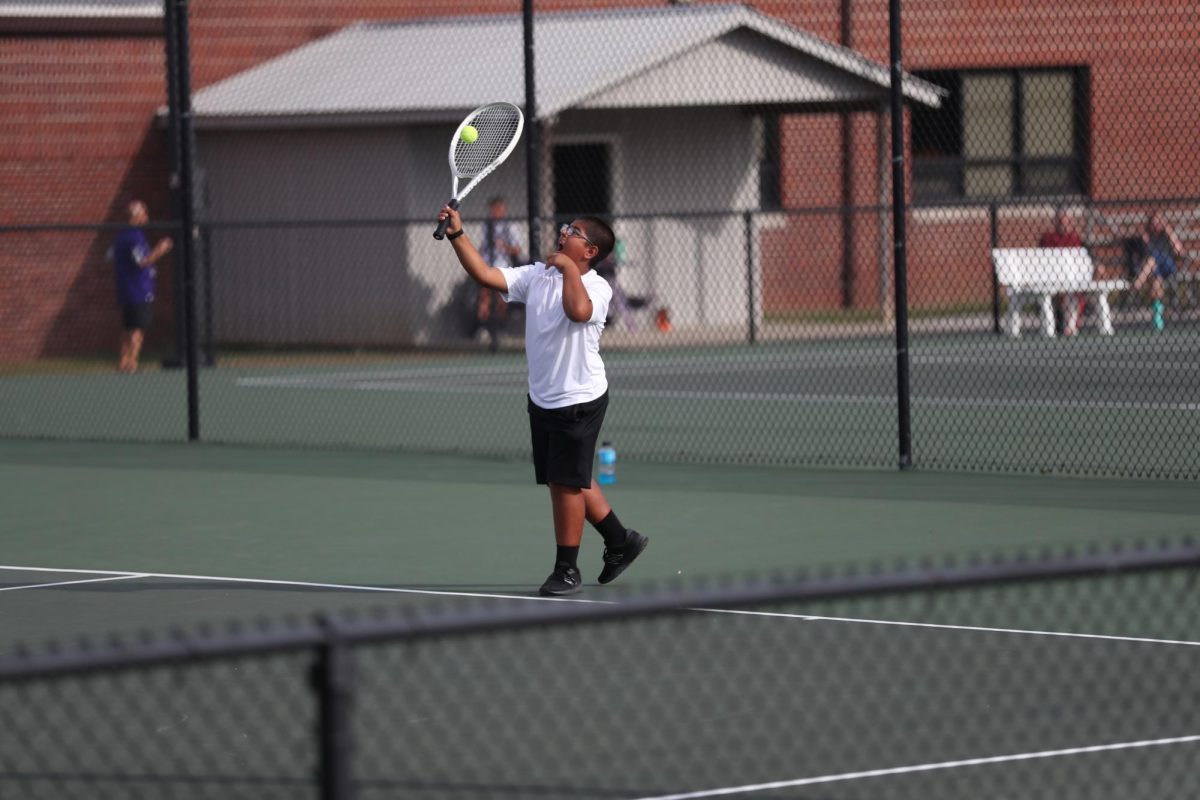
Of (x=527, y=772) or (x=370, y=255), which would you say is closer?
(x=527, y=772)

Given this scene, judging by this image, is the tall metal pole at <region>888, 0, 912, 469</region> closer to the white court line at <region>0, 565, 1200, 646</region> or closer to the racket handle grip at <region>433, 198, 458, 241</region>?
the white court line at <region>0, 565, 1200, 646</region>

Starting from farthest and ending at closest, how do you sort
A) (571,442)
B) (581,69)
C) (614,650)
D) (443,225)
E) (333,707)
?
(581,69)
(571,442)
(443,225)
(614,650)
(333,707)

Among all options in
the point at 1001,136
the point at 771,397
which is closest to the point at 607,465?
the point at 771,397

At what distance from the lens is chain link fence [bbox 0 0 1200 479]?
67.4ft

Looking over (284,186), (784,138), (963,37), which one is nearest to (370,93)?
(284,186)

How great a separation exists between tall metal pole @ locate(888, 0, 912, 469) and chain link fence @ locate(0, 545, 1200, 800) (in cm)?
453

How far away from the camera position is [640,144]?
26.8 meters

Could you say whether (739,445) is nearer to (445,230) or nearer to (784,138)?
(445,230)

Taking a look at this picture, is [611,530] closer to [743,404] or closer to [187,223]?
[187,223]

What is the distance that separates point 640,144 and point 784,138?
2.62m

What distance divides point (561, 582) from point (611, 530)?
1.18 feet

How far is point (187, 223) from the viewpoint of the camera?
15.5 m

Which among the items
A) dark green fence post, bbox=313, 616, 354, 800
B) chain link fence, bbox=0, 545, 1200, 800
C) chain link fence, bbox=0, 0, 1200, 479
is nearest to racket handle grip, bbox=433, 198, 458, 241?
chain link fence, bbox=0, 545, 1200, 800

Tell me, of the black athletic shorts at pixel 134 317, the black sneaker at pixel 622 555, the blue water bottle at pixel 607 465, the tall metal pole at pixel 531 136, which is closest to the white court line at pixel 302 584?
the black sneaker at pixel 622 555
